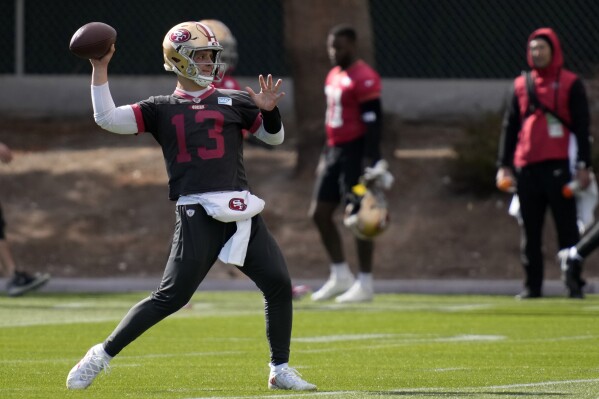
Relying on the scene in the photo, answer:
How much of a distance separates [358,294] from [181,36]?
6.53 m

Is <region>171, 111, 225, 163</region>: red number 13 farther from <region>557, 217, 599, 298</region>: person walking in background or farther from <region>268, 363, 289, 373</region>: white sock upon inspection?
<region>557, 217, 599, 298</region>: person walking in background

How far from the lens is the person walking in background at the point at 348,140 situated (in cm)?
1435

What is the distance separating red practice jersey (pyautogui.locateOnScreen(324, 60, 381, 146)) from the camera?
14.4m

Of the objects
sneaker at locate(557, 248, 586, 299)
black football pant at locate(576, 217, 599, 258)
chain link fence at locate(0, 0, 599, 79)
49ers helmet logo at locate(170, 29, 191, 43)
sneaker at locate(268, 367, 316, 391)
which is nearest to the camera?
sneaker at locate(268, 367, 316, 391)

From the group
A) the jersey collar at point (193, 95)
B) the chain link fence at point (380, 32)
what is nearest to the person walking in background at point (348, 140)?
the jersey collar at point (193, 95)

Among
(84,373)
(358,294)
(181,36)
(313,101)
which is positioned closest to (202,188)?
(181,36)

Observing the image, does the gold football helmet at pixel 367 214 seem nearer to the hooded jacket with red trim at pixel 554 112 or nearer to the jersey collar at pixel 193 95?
the hooded jacket with red trim at pixel 554 112

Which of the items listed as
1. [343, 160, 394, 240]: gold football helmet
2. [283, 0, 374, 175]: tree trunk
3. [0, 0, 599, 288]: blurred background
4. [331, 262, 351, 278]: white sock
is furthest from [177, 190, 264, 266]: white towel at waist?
[283, 0, 374, 175]: tree trunk

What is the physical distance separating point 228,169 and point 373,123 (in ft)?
20.7

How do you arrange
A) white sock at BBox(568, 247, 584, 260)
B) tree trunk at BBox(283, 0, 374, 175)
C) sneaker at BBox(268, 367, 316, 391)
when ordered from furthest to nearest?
tree trunk at BBox(283, 0, 374, 175) → white sock at BBox(568, 247, 584, 260) → sneaker at BBox(268, 367, 316, 391)

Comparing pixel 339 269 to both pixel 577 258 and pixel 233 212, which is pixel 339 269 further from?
pixel 233 212

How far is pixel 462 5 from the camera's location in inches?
862

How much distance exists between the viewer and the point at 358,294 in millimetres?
14375

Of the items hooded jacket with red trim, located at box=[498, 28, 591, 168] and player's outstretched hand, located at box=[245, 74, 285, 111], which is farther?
hooded jacket with red trim, located at box=[498, 28, 591, 168]
